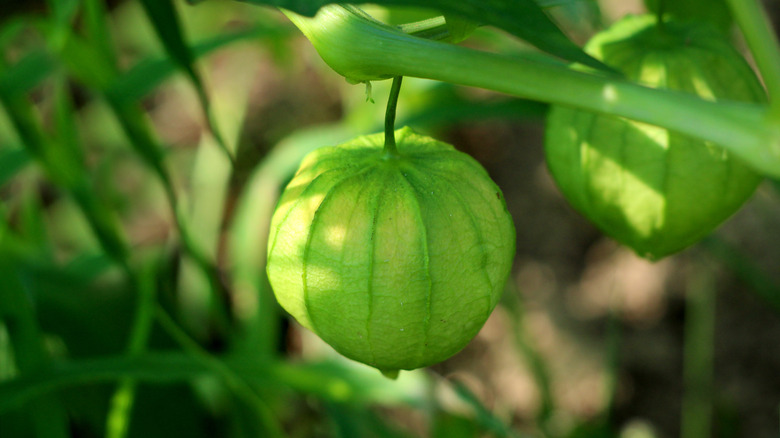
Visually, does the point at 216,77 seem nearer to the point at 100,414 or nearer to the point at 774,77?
the point at 100,414

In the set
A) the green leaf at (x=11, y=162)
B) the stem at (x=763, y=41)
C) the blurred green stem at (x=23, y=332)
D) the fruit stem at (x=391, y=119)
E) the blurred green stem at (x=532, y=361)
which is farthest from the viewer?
the blurred green stem at (x=532, y=361)

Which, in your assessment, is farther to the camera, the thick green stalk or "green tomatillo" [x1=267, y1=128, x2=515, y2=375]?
"green tomatillo" [x1=267, y1=128, x2=515, y2=375]

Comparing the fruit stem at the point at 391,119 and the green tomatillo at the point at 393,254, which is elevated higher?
the fruit stem at the point at 391,119

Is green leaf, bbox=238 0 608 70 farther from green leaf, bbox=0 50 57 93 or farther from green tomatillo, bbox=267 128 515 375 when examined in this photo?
green leaf, bbox=0 50 57 93

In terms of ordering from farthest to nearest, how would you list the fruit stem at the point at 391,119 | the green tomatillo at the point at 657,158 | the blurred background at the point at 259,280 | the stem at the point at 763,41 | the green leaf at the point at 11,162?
1. the green leaf at the point at 11,162
2. the blurred background at the point at 259,280
3. the green tomatillo at the point at 657,158
4. the fruit stem at the point at 391,119
5. the stem at the point at 763,41

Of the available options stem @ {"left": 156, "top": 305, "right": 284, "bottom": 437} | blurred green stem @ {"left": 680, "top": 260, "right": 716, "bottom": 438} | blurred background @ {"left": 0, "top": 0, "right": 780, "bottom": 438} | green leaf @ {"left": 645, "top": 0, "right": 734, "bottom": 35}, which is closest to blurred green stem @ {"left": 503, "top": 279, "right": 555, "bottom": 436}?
blurred background @ {"left": 0, "top": 0, "right": 780, "bottom": 438}

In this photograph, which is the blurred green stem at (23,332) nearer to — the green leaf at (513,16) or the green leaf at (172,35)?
the green leaf at (172,35)

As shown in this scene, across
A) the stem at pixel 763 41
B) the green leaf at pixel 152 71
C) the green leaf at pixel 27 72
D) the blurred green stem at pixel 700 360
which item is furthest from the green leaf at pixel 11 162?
the blurred green stem at pixel 700 360
